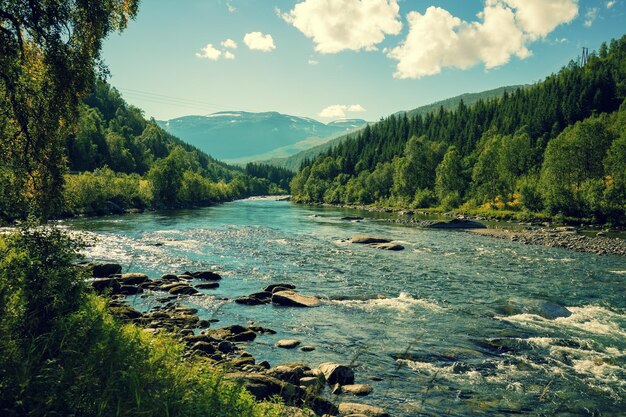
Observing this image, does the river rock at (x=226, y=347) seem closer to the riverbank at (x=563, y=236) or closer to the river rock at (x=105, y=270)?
the river rock at (x=105, y=270)

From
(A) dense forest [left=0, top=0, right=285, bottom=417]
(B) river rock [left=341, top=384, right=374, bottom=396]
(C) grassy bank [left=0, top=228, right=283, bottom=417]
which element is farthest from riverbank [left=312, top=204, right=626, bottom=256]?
(A) dense forest [left=0, top=0, right=285, bottom=417]

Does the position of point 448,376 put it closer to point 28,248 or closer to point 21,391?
A: point 21,391

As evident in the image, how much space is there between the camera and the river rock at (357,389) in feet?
48.4

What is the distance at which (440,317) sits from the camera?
24.0m

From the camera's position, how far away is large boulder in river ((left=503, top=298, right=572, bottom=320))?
80.0 feet

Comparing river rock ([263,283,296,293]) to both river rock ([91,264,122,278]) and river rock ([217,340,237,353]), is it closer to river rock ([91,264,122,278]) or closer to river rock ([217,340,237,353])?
river rock ([217,340,237,353])

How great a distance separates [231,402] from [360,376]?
818cm

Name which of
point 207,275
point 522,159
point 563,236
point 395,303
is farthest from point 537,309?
point 522,159

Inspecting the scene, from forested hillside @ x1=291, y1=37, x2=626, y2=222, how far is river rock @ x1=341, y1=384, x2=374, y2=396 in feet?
249

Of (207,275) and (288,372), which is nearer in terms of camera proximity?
(288,372)

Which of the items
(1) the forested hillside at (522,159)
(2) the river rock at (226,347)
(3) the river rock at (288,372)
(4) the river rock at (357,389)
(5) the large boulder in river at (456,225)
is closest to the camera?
(4) the river rock at (357,389)

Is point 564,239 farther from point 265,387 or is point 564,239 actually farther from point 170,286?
point 265,387

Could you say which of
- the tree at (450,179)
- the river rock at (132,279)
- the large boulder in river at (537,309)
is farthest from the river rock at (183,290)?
the tree at (450,179)

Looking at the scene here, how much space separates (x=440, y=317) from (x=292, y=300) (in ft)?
Result: 30.4
